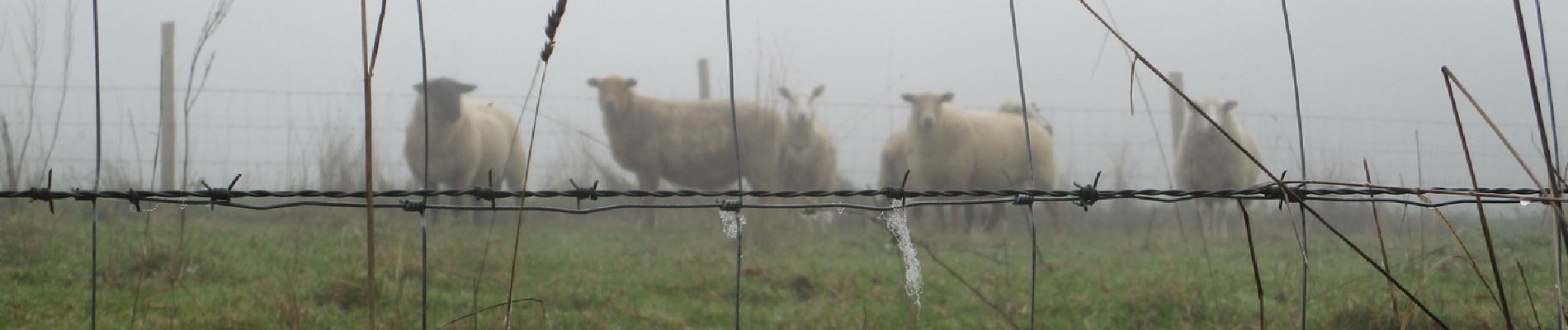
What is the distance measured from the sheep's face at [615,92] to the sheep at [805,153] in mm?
1999

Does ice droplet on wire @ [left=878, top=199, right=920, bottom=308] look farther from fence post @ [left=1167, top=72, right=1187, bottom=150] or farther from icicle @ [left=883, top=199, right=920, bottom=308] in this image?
fence post @ [left=1167, top=72, right=1187, bottom=150]

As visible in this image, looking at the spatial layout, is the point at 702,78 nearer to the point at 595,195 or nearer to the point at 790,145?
the point at 790,145

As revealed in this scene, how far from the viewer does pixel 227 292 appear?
2652 mm

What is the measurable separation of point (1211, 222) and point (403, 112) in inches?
216

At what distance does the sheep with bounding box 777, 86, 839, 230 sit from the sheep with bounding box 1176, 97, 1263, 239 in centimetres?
268

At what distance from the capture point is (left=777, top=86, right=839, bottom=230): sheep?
6.48 meters

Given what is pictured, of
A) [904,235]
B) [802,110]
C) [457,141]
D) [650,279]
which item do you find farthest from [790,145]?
[904,235]

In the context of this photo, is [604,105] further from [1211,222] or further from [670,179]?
[1211,222]

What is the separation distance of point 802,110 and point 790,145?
1.79 ft

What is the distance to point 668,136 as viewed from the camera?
8273mm

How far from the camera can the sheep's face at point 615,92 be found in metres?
8.52

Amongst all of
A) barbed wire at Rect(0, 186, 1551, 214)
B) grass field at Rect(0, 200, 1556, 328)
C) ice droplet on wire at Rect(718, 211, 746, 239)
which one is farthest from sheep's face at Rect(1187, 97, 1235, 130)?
ice droplet on wire at Rect(718, 211, 746, 239)

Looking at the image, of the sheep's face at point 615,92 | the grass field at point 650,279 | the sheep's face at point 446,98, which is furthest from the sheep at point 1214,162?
the sheep's face at point 446,98

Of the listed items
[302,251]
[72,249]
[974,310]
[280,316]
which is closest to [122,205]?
[72,249]
